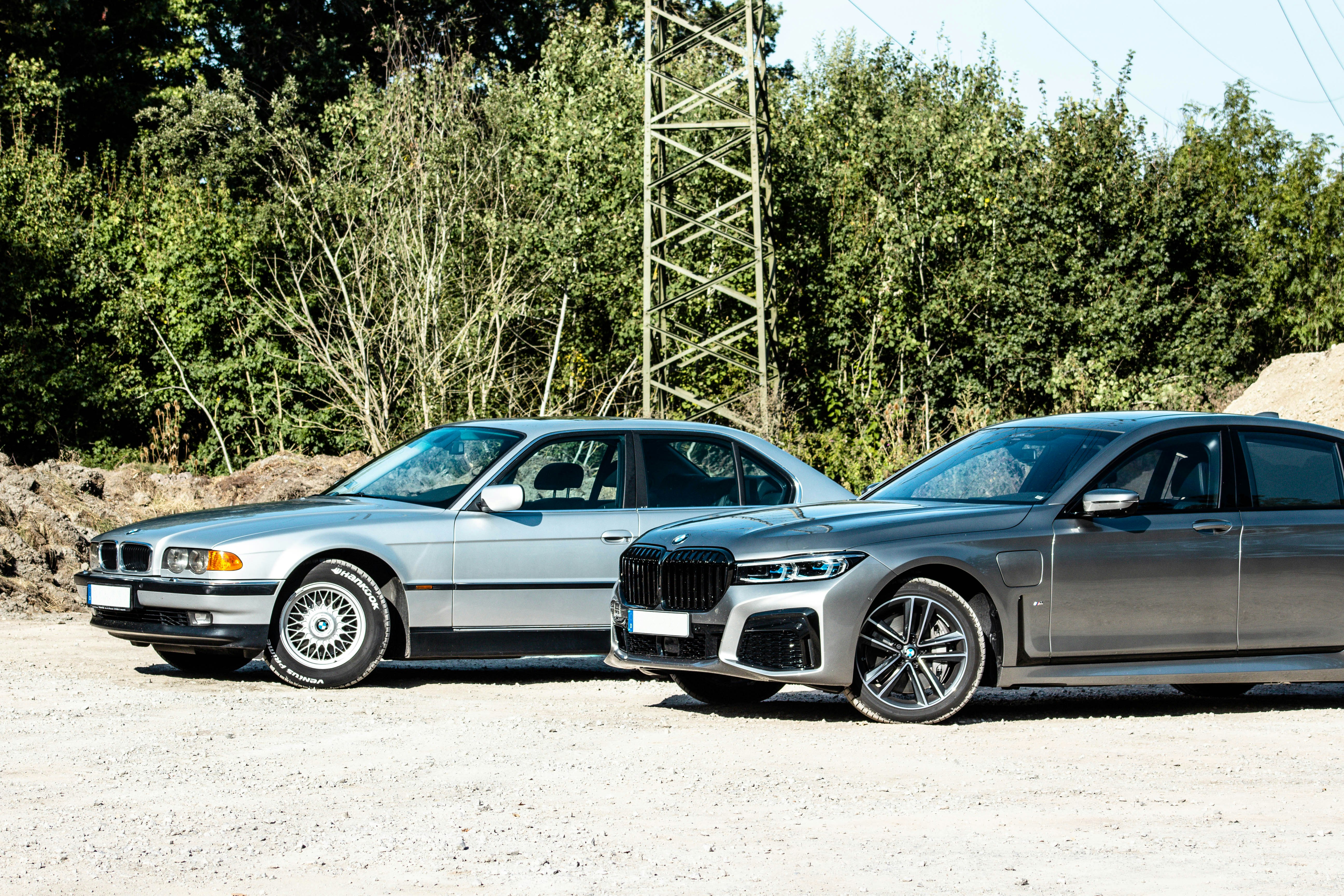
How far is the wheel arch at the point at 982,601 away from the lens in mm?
8258

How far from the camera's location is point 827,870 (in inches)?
200

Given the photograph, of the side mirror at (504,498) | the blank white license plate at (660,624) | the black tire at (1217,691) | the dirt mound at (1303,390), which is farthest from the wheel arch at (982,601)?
the dirt mound at (1303,390)

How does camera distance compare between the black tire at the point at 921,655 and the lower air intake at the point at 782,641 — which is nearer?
the lower air intake at the point at 782,641

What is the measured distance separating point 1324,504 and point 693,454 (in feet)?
13.1

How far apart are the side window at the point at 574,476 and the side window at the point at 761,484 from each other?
85 centimetres

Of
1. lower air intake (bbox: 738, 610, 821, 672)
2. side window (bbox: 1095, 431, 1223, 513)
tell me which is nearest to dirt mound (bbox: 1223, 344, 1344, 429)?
side window (bbox: 1095, 431, 1223, 513)

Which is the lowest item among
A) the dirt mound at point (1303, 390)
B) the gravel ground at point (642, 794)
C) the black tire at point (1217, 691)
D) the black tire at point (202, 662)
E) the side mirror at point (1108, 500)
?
the black tire at point (1217, 691)

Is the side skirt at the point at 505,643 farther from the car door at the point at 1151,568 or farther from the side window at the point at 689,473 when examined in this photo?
the car door at the point at 1151,568

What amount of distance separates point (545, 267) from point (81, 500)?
11.0 m

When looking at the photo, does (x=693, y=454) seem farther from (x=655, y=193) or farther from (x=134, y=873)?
(x=655, y=193)

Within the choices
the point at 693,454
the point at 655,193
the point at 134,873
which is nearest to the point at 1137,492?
the point at 693,454

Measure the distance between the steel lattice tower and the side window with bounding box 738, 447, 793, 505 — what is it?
43.5ft

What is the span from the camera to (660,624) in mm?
8523

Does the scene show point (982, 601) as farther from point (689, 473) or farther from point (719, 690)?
point (689, 473)
